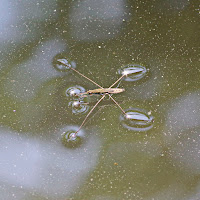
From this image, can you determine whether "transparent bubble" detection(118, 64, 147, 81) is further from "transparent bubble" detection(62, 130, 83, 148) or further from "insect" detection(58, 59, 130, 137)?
"transparent bubble" detection(62, 130, 83, 148)

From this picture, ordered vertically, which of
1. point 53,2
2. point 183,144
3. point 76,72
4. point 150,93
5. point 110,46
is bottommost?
point 183,144

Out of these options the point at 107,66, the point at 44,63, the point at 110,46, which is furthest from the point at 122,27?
the point at 44,63

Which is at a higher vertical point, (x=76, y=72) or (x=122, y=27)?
(x=122, y=27)

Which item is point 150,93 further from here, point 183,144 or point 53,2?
point 53,2

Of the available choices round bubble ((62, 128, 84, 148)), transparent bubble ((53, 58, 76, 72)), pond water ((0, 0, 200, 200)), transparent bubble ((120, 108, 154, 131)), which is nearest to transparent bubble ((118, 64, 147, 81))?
pond water ((0, 0, 200, 200))

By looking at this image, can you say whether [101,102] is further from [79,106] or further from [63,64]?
[63,64]

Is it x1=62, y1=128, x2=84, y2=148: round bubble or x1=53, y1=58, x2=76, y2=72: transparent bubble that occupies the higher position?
x1=53, y1=58, x2=76, y2=72: transparent bubble
